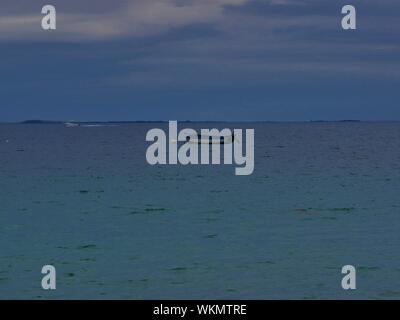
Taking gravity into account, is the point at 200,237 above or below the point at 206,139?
below

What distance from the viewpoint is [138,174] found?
7456cm

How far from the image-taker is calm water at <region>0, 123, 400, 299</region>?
26.2m

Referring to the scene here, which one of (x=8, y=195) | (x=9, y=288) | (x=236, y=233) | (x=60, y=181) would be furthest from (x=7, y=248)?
(x=60, y=181)

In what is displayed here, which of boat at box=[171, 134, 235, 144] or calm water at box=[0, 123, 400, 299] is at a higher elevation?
boat at box=[171, 134, 235, 144]

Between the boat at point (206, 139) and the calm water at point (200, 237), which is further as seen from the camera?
the boat at point (206, 139)

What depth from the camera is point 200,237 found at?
3531 centimetres

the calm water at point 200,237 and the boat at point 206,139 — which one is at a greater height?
the boat at point 206,139

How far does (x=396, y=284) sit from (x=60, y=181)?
4262cm

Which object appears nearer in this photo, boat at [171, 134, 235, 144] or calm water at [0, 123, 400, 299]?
calm water at [0, 123, 400, 299]

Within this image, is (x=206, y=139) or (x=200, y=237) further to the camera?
(x=206, y=139)

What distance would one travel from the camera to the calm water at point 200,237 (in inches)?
1030
